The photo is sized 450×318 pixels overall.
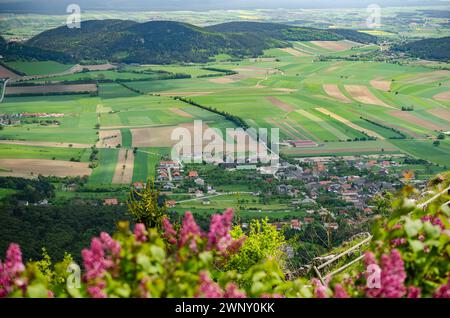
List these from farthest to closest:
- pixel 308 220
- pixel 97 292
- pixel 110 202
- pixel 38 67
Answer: pixel 38 67 → pixel 110 202 → pixel 308 220 → pixel 97 292

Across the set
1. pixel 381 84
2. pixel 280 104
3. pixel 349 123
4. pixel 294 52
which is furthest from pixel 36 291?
pixel 294 52

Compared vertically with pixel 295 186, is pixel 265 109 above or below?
above

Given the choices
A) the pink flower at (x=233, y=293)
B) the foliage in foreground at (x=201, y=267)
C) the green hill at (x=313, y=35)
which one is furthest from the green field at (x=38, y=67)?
the pink flower at (x=233, y=293)

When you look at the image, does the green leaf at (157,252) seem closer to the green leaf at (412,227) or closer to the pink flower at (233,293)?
the pink flower at (233,293)

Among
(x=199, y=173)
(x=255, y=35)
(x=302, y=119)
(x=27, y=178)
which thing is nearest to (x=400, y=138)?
(x=302, y=119)

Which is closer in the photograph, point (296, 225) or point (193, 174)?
point (296, 225)

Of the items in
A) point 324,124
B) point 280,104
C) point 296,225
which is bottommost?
point 296,225

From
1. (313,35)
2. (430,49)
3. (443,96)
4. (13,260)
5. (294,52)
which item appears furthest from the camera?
(313,35)

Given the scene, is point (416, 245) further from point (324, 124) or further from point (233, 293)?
point (324, 124)
